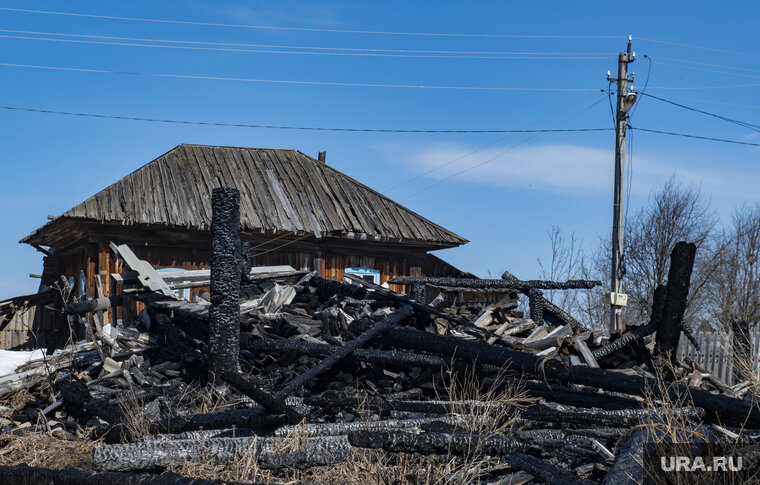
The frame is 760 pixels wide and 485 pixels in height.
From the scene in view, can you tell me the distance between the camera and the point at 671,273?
924 centimetres

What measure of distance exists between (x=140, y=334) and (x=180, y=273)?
1.96 m

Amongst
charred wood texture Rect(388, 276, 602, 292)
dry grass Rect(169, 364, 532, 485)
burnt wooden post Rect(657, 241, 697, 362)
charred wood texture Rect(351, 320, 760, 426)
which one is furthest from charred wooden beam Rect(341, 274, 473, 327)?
dry grass Rect(169, 364, 532, 485)

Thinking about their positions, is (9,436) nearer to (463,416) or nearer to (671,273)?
(463,416)

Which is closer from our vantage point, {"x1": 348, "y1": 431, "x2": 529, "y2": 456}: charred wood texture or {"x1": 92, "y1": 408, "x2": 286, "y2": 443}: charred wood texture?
{"x1": 348, "y1": 431, "x2": 529, "y2": 456}: charred wood texture

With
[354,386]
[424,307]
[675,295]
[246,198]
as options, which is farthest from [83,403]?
[246,198]

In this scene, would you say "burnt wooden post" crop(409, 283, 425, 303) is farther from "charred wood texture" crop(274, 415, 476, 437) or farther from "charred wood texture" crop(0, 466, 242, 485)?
"charred wood texture" crop(0, 466, 242, 485)

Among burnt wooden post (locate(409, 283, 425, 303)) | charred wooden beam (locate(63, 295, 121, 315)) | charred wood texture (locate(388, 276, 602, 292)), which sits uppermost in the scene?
charred wood texture (locate(388, 276, 602, 292))

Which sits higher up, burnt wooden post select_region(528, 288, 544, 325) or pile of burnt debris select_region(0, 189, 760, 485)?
burnt wooden post select_region(528, 288, 544, 325)

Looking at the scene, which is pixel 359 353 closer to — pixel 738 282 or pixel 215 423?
pixel 215 423

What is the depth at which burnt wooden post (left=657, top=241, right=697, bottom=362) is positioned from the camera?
9.13 metres

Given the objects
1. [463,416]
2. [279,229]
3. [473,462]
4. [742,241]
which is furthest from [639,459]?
[742,241]

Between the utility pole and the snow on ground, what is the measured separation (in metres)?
13.3

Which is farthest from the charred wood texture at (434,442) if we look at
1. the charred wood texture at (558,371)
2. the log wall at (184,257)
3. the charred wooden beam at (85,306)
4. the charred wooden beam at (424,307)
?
the log wall at (184,257)

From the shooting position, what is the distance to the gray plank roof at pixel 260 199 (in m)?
16.5
